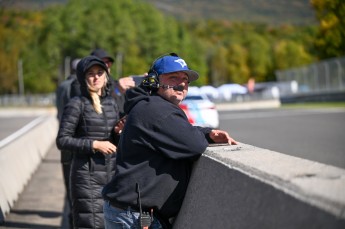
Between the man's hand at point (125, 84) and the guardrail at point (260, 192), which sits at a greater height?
the man's hand at point (125, 84)

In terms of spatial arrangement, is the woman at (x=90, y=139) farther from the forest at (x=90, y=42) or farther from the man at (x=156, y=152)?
the forest at (x=90, y=42)

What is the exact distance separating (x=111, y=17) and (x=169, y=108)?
Result: 100 metres

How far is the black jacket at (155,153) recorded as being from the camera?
3506mm

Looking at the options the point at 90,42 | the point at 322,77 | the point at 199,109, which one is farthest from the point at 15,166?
the point at 90,42

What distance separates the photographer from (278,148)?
15.6 m

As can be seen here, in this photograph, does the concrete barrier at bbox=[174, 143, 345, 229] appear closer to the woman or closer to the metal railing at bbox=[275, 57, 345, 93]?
the woman

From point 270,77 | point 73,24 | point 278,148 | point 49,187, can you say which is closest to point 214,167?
point 49,187

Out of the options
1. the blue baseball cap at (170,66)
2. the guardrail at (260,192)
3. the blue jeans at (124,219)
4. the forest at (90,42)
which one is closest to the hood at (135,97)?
the blue baseball cap at (170,66)

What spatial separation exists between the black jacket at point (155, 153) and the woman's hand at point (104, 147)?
4.46 ft

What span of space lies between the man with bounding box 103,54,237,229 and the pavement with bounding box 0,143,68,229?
13.6 feet

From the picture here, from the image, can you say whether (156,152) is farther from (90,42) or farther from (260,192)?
(90,42)

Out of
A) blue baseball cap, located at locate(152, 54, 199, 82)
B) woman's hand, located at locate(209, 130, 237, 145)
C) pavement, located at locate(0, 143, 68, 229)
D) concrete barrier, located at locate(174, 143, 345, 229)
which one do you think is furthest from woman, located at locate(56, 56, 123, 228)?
pavement, located at locate(0, 143, 68, 229)

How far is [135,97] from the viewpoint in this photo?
378cm

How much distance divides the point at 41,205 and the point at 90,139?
417 cm
